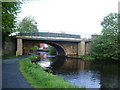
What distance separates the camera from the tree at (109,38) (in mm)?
20000

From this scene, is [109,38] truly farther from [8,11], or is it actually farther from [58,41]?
[8,11]

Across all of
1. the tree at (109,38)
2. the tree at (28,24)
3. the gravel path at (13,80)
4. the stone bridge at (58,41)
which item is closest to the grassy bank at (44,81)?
the gravel path at (13,80)

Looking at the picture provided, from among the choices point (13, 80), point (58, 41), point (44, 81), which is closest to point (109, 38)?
point (58, 41)

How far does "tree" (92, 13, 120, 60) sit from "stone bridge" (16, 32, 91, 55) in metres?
6.24

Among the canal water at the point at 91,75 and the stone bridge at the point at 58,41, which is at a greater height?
the stone bridge at the point at 58,41

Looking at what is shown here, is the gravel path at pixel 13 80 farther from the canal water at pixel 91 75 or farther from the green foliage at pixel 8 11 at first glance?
the green foliage at pixel 8 11

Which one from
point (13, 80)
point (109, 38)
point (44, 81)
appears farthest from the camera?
point (109, 38)

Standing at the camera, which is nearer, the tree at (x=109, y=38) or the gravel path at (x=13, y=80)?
the gravel path at (x=13, y=80)

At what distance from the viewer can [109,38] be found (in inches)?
822

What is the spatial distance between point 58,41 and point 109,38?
11.0m

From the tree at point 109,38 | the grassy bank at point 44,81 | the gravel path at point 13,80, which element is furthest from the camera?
the tree at point 109,38

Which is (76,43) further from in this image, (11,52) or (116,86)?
(116,86)

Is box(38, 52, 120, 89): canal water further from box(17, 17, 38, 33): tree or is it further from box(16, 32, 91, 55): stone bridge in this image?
box(17, 17, 38, 33): tree

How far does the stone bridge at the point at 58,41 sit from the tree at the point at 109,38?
246 inches
